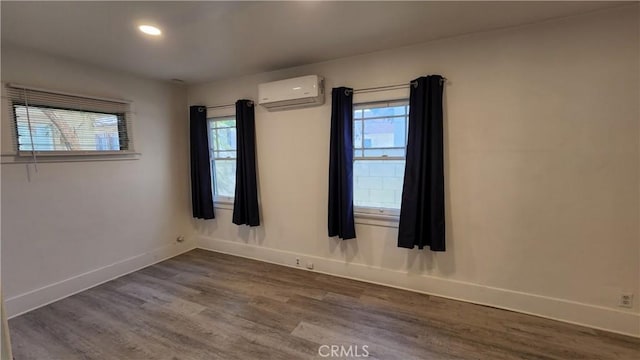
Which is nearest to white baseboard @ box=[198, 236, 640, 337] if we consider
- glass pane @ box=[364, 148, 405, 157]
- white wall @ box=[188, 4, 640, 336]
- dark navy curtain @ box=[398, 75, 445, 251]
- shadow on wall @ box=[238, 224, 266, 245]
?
→ white wall @ box=[188, 4, 640, 336]

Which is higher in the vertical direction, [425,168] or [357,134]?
[357,134]

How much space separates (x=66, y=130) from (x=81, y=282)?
61.5 inches

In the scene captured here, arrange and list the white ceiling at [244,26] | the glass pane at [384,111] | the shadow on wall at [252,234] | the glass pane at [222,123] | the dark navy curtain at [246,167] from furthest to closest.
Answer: the glass pane at [222,123] → the shadow on wall at [252,234] → the dark navy curtain at [246,167] → the glass pane at [384,111] → the white ceiling at [244,26]

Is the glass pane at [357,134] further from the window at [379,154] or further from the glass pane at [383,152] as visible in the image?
the glass pane at [383,152]

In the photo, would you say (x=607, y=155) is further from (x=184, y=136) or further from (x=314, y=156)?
(x=184, y=136)

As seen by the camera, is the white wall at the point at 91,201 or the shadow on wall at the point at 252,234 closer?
the white wall at the point at 91,201

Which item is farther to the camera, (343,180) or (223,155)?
(223,155)

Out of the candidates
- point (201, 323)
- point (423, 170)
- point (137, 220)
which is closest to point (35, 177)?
point (137, 220)

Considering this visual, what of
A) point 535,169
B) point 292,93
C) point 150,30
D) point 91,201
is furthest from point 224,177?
point 535,169

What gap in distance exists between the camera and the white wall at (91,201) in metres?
2.60

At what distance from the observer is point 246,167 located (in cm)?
359

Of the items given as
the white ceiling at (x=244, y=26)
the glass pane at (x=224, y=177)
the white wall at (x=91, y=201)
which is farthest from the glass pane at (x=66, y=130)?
the glass pane at (x=224, y=177)

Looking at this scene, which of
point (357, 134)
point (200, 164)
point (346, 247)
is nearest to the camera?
point (357, 134)

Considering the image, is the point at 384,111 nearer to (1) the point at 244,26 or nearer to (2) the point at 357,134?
(2) the point at 357,134
